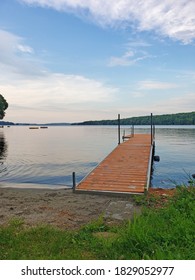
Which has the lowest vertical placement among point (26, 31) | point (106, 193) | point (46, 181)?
point (46, 181)

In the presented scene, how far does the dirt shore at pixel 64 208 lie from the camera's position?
665cm

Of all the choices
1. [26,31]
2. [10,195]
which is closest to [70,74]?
[26,31]

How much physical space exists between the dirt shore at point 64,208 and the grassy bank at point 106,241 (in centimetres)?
69

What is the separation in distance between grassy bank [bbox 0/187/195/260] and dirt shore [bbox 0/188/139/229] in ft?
2.25

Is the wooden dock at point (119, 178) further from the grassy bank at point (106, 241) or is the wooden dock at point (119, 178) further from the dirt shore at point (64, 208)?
the grassy bank at point (106, 241)

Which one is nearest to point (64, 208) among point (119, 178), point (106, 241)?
point (106, 241)

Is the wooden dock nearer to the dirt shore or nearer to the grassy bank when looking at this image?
the dirt shore

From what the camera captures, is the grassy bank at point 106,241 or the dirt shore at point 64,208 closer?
the grassy bank at point 106,241

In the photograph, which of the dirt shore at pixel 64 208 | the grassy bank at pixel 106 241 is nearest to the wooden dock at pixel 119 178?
the dirt shore at pixel 64 208

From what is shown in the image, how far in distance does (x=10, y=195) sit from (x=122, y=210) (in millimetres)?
5018

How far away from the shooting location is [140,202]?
8.40 m

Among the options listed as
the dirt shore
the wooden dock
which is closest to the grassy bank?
the dirt shore

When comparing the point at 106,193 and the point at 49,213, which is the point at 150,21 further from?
the point at 49,213

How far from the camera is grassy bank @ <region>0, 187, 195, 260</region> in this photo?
4.32 metres
